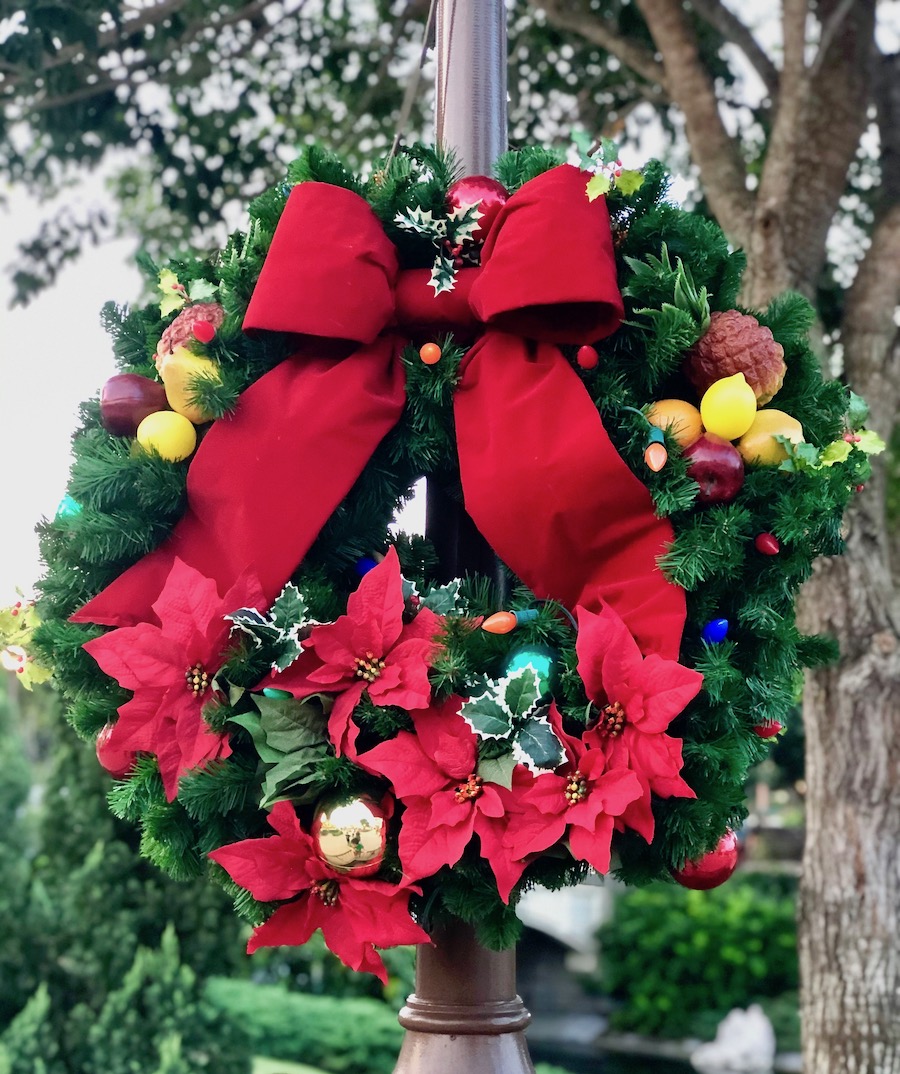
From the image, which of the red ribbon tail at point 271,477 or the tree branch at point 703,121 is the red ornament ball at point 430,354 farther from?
the tree branch at point 703,121

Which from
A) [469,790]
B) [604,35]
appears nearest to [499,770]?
[469,790]

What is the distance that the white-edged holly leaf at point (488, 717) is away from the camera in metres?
1.04

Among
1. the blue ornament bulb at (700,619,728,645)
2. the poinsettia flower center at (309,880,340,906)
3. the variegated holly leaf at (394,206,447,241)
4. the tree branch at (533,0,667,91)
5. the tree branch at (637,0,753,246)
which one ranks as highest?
the tree branch at (533,0,667,91)

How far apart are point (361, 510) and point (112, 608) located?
290 millimetres

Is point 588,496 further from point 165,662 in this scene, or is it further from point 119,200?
point 119,200

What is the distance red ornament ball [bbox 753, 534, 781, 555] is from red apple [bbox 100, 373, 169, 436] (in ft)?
2.24

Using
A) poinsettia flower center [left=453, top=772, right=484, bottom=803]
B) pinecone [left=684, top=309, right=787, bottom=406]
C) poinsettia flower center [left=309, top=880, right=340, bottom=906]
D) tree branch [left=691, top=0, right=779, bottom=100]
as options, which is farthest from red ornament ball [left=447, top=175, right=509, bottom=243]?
tree branch [left=691, top=0, right=779, bottom=100]

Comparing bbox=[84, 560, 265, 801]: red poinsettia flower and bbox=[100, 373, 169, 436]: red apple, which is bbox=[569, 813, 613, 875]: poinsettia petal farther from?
bbox=[100, 373, 169, 436]: red apple

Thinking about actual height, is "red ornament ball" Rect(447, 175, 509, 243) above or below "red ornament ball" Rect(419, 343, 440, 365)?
above

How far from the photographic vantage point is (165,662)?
111cm

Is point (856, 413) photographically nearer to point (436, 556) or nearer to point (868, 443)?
point (868, 443)

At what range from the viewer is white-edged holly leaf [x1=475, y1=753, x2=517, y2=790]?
1038 mm

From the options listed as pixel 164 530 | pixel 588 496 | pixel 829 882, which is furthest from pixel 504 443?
pixel 829 882

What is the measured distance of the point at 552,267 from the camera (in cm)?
114
